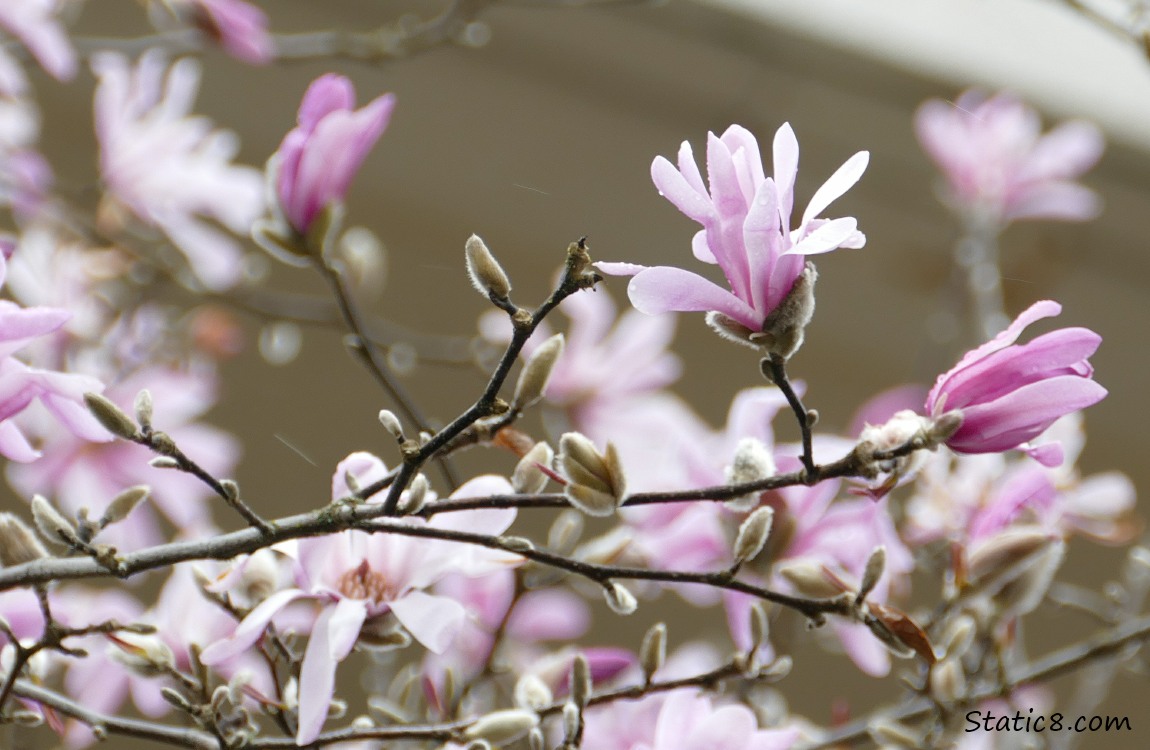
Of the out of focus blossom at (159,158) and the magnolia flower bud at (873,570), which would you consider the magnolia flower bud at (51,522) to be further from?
the out of focus blossom at (159,158)

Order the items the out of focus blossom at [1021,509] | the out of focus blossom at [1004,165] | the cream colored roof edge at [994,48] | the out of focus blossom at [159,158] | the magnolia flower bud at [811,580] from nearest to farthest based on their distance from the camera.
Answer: the magnolia flower bud at [811,580]
the out of focus blossom at [1021,509]
the out of focus blossom at [159,158]
the out of focus blossom at [1004,165]
the cream colored roof edge at [994,48]

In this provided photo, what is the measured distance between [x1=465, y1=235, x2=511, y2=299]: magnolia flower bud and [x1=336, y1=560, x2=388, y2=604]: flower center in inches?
3.9

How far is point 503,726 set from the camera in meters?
0.33

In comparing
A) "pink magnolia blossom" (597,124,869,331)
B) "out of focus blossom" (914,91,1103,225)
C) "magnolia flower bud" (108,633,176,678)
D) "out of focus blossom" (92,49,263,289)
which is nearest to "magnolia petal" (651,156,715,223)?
"pink magnolia blossom" (597,124,869,331)

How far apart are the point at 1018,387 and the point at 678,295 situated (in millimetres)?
85

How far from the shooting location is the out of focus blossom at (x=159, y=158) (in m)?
0.66

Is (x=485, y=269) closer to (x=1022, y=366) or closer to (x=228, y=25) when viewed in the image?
(x=1022, y=366)

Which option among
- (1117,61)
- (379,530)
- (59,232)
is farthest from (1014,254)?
(379,530)

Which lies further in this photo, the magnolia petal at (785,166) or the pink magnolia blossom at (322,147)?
the pink magnolia blossom at (322,147)

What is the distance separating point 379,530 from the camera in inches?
11.3

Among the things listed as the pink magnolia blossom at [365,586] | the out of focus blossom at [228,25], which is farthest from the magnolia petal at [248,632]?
the out of focus blossom at [228,25]

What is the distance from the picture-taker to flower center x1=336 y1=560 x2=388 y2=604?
1.10 ft

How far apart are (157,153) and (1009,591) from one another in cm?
51

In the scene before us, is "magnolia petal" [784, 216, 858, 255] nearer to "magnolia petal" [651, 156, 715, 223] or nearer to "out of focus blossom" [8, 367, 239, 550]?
"magnolia petal" [651, 156, 715, 223]
